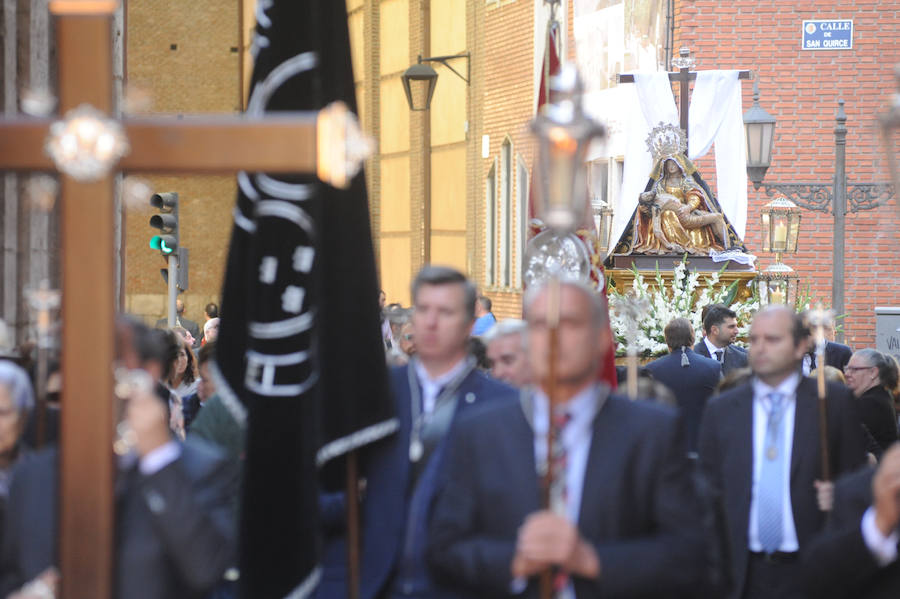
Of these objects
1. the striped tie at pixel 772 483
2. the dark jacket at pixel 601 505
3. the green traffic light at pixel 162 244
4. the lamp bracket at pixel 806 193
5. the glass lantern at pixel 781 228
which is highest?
the lamp bracket at pixel 806 193

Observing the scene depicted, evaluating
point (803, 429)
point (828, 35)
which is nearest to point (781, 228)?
point (828, 35)

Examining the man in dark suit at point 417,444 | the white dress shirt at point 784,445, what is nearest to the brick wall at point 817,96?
the white dress shirt at point 784,445

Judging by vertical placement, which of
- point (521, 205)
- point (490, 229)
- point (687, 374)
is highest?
point (521, 205)

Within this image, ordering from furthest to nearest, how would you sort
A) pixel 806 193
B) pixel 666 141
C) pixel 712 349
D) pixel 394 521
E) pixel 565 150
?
pixel 806 193 < pixel 666 141 < pixel 712 349 < pixel 394 521 < pixel 565 150

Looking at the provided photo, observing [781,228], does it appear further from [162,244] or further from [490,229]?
[490,229]

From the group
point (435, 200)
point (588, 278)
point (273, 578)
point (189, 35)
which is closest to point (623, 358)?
point (588, 278)

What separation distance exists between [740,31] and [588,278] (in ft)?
46.4

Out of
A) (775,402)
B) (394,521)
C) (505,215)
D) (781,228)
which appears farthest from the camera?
(505,215)

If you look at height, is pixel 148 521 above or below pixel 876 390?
above

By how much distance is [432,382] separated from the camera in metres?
5.05

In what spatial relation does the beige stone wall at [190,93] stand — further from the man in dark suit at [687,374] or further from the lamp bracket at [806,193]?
the man in dark suit at [687,374]

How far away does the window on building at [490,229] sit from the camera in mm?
26219

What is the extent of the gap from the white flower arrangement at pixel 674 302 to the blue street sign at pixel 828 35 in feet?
23.9

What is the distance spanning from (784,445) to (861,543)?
1.96 meters
